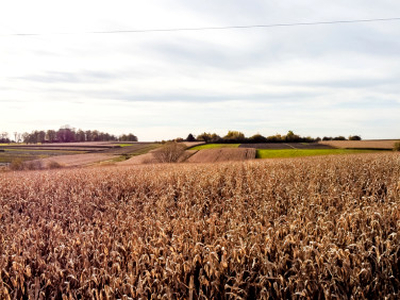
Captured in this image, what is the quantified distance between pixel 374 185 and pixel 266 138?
61485mm

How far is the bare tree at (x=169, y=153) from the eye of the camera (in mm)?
40688

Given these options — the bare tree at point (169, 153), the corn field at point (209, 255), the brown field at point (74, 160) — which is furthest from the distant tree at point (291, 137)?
the corn field at point (209, 255)

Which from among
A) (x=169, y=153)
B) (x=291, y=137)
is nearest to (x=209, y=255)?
(x=169, y=153)

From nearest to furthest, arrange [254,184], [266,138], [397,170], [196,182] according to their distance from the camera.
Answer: [254,184], [196,182], [397,170], [266,138]

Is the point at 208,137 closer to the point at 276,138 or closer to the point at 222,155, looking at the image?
the point at 276,138

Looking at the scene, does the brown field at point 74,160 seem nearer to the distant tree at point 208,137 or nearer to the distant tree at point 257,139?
the distant tree at point 208,137

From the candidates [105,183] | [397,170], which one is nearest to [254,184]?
[105,183]

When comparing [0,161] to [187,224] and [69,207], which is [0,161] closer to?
[69,207]

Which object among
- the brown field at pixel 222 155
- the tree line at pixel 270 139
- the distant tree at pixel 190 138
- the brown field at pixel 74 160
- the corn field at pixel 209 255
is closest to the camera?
the corn field at pixel 209 255

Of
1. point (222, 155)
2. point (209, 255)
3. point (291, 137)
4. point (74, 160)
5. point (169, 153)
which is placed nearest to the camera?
point (209, 255)

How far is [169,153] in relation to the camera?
4094 cm

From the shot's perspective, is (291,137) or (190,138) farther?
(190,138)

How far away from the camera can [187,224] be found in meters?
5.96

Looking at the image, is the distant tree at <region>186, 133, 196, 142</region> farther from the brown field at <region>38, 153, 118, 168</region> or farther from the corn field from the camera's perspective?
the corn field
